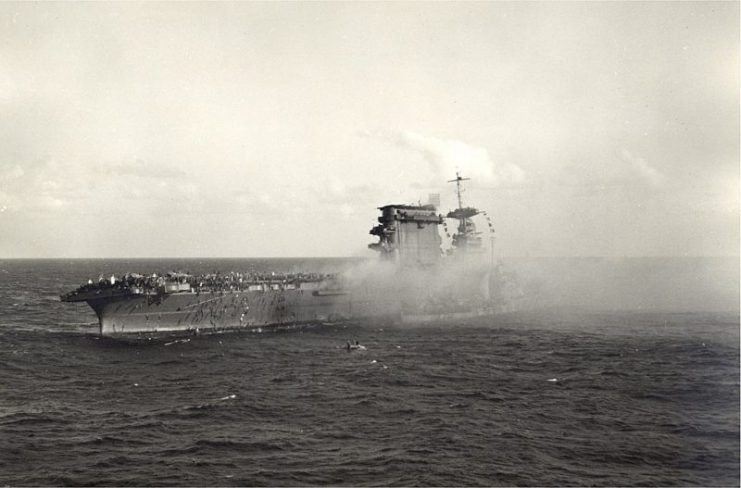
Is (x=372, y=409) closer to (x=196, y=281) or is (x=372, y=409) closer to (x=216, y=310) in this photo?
(x=216, y=310)

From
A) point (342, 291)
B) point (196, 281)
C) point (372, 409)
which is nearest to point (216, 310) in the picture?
point (196, 281)

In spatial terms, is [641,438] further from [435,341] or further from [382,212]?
[382,212]

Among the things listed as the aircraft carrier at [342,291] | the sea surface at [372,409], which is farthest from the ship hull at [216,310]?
the sea surface at [372,409]

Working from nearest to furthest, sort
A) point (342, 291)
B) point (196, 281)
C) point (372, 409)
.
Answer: point (372, 409), point (196, 281), point (342, 291)

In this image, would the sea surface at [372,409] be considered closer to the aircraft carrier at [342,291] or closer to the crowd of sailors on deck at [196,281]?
the aircraft carrier at [342,291]

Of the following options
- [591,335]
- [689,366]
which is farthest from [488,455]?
[591,335]

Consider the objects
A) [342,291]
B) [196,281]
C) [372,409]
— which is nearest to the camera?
[372,409]
